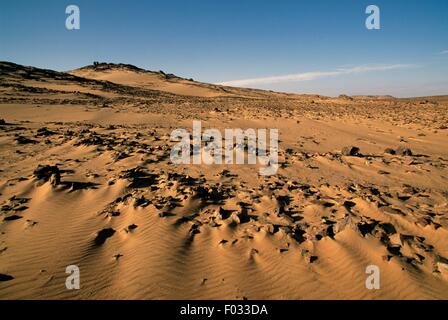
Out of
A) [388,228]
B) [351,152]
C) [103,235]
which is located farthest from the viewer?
[351,152]

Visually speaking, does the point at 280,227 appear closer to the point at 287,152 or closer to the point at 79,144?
the point at 287,152

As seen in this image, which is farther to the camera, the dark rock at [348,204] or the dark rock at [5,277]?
the dark rock at [348,204]

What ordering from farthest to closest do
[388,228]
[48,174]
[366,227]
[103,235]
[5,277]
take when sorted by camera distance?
[48,174] < [388,228] < [366,227] < [103,235] < [5,277]


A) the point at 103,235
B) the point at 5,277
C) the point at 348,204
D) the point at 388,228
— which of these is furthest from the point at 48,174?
the point at 388,228

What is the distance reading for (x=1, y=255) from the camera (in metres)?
4.51

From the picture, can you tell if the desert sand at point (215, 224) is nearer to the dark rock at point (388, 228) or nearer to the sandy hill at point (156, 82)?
the dark rock at point (388, 228)

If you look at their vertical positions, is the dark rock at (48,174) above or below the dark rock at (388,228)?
above

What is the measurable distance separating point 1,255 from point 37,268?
→ 2.21ft

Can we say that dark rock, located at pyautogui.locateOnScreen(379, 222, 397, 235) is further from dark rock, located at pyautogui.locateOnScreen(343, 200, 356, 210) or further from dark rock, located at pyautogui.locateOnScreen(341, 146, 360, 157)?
dark rock, located at pyautogui.locateOnScreen(341, 146, 360, 157)

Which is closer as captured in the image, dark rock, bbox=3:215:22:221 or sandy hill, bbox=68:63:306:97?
dark rock, bbox=3:215:22:221

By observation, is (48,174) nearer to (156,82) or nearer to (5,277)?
(5,277)

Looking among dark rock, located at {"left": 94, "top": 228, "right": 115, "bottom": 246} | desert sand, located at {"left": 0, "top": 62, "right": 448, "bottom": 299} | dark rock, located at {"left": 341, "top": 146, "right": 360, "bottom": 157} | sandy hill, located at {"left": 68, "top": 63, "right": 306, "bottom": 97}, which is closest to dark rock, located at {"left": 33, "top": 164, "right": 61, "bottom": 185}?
desert sand, located at {"left": 0, "top": 62, "right": 448, "bottom": 299}

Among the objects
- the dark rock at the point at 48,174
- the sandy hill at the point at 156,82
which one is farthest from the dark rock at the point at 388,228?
the sandy hill at the point at 156,82
